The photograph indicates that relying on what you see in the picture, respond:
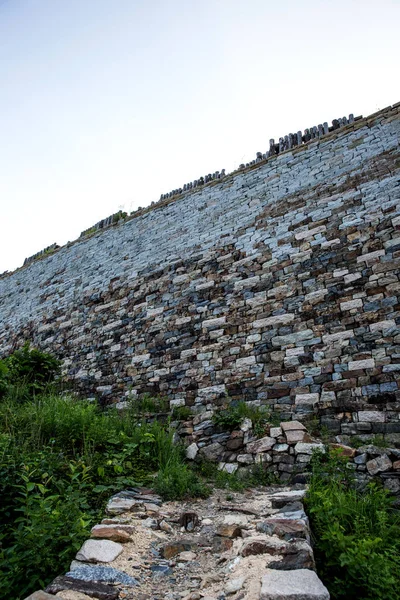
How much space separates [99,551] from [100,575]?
29 cm

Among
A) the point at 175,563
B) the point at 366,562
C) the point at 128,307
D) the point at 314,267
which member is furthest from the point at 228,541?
the point at 128,307

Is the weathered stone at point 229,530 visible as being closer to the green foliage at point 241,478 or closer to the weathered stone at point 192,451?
the green foliage at point 241,478

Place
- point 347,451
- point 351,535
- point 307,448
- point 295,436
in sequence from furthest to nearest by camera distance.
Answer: point 295,436, point 307,448, point 347,451, point 351,535

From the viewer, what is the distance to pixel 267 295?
22.9 feet

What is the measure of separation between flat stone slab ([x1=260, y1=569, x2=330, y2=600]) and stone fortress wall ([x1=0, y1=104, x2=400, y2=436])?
288 centimetres

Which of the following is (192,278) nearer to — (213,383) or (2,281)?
(213,383)

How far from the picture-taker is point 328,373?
18.8 feet

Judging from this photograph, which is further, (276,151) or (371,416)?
(276,151)

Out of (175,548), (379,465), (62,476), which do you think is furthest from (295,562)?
(62,476)

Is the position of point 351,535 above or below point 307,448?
below

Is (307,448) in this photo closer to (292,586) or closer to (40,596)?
(292,586)

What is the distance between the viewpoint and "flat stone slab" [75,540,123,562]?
294 centimetres

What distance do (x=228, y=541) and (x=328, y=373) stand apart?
3.04m

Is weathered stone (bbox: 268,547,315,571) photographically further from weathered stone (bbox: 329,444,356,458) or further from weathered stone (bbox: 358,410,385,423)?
weathered stone (bbox: 358,410,385,423)
